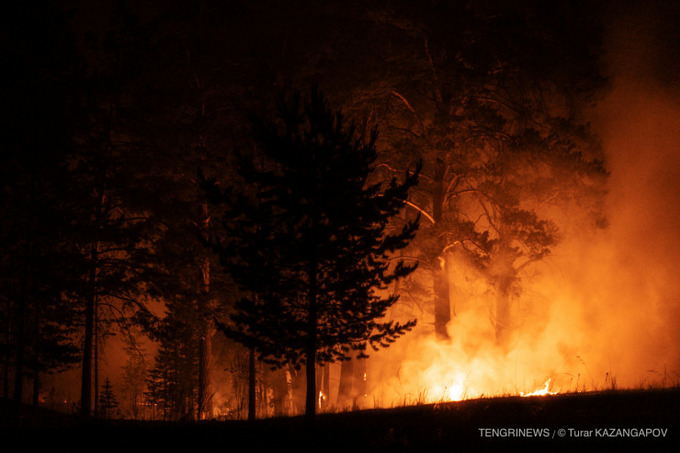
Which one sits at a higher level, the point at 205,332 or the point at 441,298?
the point at 441,298

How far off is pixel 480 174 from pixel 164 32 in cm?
1230

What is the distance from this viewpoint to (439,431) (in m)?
8.59

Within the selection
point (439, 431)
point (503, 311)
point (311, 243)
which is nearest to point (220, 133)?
point (311, 243)

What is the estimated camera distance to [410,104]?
1945cm

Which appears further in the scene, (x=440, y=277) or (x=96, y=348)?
(x=96, y=348)

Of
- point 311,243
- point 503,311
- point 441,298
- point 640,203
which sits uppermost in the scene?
point 640,203

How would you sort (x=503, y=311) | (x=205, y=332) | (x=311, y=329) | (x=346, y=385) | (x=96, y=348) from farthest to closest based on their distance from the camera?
(x=346, y=385)
(x=96, y=348)
(x=503, y=311)
(x=205, y=332)
(x=311, y=329)

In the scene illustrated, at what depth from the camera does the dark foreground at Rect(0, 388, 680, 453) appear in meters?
7.92

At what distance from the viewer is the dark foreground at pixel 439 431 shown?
792 centimetres

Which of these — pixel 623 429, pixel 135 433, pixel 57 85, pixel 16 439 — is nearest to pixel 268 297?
pixel 135 433

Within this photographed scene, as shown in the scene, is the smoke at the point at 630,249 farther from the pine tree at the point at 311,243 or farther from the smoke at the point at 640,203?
the pine tree at the point at 311,243

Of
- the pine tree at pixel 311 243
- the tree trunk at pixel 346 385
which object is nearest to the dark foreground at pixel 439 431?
the pine tree at pixel 311 243

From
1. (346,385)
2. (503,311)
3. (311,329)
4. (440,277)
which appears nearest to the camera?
Answer: (311,329)

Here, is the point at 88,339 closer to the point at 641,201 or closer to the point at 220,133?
the point at 220,133
